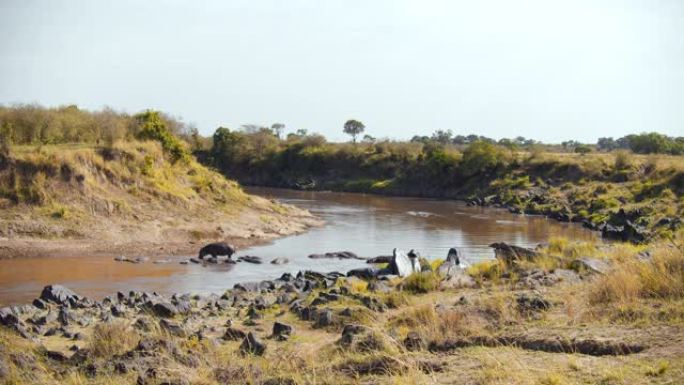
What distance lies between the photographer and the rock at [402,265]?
60.7 feet

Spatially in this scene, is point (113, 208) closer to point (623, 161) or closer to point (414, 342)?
point (414, 342)

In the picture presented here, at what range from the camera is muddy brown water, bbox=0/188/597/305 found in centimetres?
2100

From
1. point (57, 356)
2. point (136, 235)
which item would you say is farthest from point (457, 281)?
point (136, 235)

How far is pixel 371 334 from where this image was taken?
8852 millimetres

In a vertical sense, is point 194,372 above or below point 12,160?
below

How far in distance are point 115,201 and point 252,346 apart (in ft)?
74.8

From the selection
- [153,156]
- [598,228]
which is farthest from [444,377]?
→ [598,228]

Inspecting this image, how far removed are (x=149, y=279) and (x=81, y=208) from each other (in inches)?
359

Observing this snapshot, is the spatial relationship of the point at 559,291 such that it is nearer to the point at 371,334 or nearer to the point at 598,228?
the point at 371,334

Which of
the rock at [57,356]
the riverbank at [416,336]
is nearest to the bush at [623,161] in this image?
the riverbank at [416,336]

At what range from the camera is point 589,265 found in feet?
43.8

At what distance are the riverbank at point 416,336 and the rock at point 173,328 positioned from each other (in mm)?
33

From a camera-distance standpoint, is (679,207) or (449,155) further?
(449,155)

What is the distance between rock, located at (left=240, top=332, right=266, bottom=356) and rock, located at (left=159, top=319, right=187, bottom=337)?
1.41 metres
